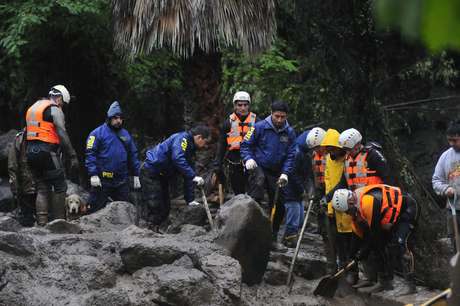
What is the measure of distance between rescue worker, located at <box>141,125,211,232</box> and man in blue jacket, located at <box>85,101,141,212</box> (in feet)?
0.88

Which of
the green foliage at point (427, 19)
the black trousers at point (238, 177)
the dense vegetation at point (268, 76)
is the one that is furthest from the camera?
the dense vegetation at point (268, 76)

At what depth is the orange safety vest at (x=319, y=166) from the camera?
31.1 feet

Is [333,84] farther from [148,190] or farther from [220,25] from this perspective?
[148,190]

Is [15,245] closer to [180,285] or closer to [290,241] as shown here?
[180,285]

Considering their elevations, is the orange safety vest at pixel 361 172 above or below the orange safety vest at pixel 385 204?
above

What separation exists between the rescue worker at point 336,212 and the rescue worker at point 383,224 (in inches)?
10.2

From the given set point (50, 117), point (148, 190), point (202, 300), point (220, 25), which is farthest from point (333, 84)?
point (202, 300)

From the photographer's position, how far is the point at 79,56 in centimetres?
1608

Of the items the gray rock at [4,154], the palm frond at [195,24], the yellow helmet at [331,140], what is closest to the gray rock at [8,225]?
the yellow helmet at [331,140]

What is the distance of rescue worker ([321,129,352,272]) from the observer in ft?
29.3

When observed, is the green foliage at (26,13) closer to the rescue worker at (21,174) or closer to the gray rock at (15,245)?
the rescue worker at (21,174)

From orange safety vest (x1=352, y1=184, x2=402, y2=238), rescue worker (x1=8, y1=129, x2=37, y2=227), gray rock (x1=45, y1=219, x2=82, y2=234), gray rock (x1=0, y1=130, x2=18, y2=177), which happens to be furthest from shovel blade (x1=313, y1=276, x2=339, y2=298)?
gray rock (x1=0, y1=130, x2=18, y2=177)

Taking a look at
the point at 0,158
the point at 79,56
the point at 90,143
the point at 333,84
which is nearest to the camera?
the point at 90,143

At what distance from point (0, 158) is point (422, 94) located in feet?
27.3
